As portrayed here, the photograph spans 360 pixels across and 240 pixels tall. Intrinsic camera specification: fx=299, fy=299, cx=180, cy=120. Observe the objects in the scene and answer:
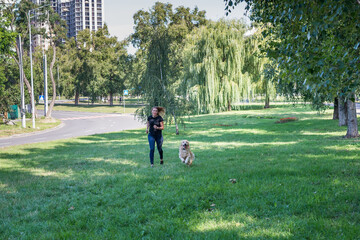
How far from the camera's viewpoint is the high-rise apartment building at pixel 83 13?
183 meters

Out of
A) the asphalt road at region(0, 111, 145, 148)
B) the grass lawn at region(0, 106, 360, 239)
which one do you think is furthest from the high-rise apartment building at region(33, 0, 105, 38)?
the grass lawn at region(0, 106, 360, 239)

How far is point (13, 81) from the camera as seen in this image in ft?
151

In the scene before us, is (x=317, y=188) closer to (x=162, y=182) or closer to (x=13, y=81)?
(x=162, y=182)

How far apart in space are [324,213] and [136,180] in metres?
4.32

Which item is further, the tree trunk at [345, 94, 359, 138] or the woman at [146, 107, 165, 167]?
the tree trunk at [345, 94, 359, 138]

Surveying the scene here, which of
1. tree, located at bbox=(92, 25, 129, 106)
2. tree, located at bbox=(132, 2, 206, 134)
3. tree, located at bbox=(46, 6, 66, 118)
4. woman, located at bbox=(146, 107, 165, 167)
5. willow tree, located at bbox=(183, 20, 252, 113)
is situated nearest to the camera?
woman, located at bbox=(146, 107, 165, 167)

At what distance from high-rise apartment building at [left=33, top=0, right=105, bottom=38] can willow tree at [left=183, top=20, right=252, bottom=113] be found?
6533 inches

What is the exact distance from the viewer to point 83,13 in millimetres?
181875

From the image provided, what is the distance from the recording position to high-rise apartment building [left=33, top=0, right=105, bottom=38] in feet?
599

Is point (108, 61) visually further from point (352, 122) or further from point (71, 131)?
point (352, 122)

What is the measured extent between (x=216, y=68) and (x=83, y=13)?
6777 inches

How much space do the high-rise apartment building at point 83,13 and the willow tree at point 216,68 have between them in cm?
16595

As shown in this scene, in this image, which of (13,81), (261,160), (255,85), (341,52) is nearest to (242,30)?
(255,85)

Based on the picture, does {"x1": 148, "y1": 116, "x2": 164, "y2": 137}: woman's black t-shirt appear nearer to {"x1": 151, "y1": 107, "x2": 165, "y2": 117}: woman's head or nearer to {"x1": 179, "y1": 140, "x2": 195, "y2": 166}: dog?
{"x1": 151, "y1": 107, "x2": 165, "y2": 117}: woman's head
